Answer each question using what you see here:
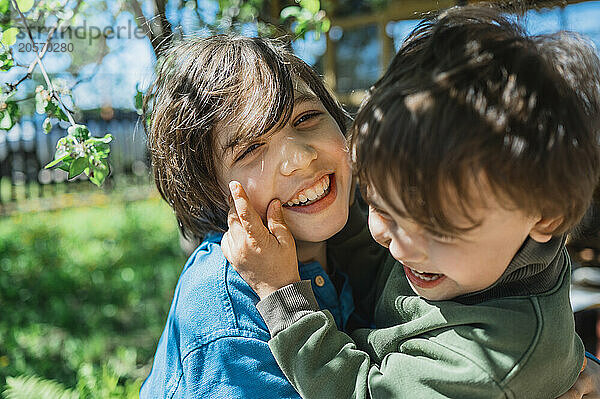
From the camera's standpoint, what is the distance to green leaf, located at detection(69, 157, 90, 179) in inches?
73.4

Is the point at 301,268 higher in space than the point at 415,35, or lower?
lower

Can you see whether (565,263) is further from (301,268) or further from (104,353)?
(104,353)

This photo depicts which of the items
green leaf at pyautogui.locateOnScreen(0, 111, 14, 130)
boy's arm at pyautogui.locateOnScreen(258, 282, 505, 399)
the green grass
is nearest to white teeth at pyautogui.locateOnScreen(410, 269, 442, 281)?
boy's arm at pyautogui.locateOnScreen(258, 282, 505, 399)

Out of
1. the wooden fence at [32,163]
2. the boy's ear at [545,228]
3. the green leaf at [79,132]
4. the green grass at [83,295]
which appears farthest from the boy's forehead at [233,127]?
the wooden fence at [32,163]

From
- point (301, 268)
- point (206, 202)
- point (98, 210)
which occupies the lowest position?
point (98, 210)

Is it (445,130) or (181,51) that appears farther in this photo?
(181,51)

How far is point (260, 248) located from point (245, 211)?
112mm

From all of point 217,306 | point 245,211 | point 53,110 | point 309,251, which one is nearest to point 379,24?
point 53,110

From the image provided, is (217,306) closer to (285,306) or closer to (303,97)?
(285,306)

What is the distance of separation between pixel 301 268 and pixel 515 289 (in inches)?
24.8

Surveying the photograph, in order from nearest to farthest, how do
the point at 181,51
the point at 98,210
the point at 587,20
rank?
1. the point at 181,51
2. the point at 587,20
3. the point at 98,210

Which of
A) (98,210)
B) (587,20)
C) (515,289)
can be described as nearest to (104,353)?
(515,289)

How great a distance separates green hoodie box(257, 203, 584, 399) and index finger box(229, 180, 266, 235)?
0.19 meters

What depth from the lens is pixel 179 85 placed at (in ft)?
5.98
